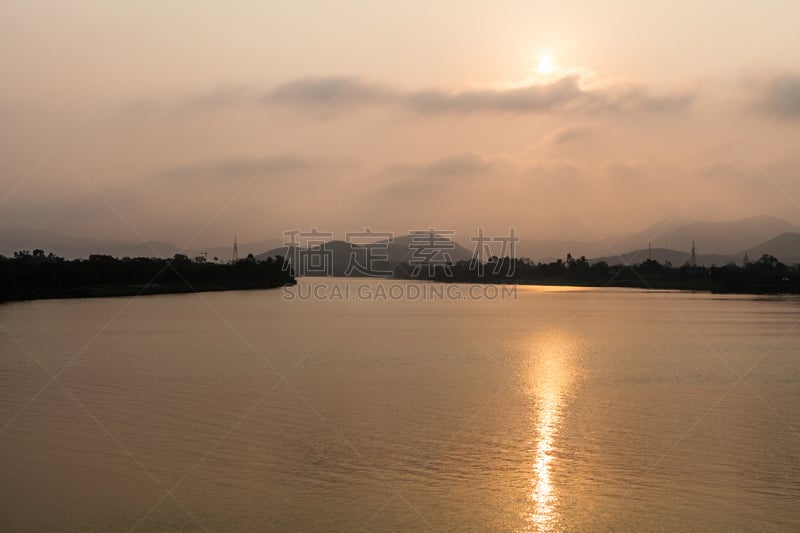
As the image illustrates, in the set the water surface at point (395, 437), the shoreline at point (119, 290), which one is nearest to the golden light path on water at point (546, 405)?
the water surface at point (395, 437)

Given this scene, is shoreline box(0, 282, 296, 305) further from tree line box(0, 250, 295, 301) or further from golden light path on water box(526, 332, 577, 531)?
golden light path on water box(526, 332, 577, 531)

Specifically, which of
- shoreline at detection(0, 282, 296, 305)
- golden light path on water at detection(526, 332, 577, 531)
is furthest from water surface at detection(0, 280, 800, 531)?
shoreline at detection(0, 282, 296, 305)

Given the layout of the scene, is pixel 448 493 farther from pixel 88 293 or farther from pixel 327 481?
pixel 88 293

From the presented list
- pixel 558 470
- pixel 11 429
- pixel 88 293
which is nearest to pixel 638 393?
pixel 558 470

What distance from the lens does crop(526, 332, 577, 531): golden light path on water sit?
8.48 metres

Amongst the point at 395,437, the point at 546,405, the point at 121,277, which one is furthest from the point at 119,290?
the point at 395,437

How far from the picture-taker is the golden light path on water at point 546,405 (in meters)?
8.48

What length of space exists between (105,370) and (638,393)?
11406 millimetres

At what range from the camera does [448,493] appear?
898 centimetres

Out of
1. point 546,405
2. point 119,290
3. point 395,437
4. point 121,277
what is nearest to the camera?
point 395,437

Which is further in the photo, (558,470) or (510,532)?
(558,470)

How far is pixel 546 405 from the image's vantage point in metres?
14.3

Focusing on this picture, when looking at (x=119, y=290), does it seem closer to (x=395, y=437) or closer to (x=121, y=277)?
(x=121, y=277)

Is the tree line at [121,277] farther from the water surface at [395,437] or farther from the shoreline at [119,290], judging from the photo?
the water surface at [395,437]
